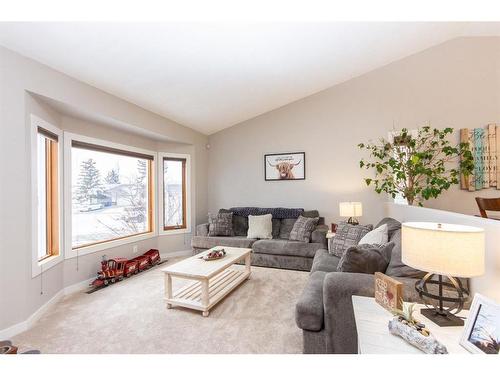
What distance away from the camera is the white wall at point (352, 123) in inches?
138

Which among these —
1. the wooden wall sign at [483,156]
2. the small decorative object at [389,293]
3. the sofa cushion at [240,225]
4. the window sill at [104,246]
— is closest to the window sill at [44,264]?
the window sill at [104,246]

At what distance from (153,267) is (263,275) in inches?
69.7

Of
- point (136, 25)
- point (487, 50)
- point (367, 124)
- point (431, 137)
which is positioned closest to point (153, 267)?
point (136, 25)

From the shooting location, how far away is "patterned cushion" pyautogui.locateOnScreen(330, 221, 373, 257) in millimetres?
2703

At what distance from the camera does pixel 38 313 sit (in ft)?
7.25

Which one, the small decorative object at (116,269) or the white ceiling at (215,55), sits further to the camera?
the small decorative object at (116,269)

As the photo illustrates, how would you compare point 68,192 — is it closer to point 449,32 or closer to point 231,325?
point 231,325

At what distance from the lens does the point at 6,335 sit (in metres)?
1.89

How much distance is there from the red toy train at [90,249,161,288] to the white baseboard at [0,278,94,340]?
141 millimetres

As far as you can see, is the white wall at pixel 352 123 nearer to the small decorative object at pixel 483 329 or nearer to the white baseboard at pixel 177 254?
the white baseboard at pixel 177 254

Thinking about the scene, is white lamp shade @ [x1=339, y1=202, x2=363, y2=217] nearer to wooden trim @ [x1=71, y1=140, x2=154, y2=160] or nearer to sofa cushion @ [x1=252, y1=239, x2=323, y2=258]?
sofa cushion @ [x1=252, y1=239, x2=323, y2=258]

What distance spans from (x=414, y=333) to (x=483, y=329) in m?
0.22

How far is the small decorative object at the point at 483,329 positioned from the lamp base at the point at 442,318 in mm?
144
